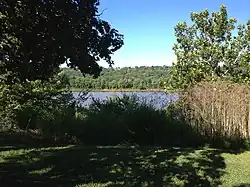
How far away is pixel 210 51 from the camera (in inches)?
869

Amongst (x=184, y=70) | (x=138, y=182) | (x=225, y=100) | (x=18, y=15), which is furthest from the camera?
(x=184, y=70)

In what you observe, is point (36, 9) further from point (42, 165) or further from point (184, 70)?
point (184, 70)

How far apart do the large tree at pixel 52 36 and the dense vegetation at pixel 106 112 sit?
0.8 inches

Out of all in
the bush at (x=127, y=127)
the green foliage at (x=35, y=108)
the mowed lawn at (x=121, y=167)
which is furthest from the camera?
the green foliage at (x=35, y=108)

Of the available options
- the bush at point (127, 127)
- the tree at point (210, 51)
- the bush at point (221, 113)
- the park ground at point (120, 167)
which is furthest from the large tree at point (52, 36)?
the tree at point (210, 51)

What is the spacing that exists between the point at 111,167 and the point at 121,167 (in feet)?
0.70

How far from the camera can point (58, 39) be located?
715 centimetres

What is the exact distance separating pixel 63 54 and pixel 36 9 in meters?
1.02

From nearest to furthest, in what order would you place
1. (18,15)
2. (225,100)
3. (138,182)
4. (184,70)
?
(138,182)
(18,15)
(225,100)
(184,70)

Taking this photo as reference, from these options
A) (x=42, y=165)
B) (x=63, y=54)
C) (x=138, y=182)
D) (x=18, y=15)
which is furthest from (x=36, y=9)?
(x=138, y=182)

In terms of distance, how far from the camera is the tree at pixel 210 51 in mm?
22141

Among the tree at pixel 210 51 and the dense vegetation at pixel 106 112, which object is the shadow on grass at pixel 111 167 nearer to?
the dense vegetation at pixel 106 112

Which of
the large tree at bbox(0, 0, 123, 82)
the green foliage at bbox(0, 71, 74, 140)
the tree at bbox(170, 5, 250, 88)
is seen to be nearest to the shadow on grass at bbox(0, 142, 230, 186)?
the large tree at bbox(0, 0, 123, 82)

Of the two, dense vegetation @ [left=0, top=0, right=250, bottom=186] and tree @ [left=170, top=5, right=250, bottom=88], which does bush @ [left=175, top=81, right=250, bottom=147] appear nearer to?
dense vegetation @ [left=0, top=0, right=250, bottom=186]
